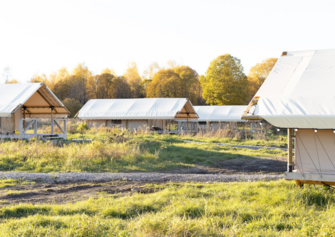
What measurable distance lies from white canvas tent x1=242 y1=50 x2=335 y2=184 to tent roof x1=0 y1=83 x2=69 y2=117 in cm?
1488

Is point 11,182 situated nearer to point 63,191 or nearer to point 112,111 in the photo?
point 63,191

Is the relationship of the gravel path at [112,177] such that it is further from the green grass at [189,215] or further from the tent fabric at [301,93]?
the tent fabric at [301,93]

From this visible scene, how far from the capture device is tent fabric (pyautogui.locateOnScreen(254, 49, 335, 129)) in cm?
736

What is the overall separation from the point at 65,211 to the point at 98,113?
2886cm

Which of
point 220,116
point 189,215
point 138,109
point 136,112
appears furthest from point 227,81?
point 189,215

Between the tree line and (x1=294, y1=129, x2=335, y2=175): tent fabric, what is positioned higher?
the tree line

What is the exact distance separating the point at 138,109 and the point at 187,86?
25712 millimetres

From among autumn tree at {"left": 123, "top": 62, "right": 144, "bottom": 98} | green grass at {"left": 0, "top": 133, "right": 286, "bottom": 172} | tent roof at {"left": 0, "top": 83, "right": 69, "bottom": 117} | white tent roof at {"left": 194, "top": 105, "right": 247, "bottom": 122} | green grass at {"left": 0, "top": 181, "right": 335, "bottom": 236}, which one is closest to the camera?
green grass at {"left": 0, "top": 181, "right": 335, "bottom": 236}

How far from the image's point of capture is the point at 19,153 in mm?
13859

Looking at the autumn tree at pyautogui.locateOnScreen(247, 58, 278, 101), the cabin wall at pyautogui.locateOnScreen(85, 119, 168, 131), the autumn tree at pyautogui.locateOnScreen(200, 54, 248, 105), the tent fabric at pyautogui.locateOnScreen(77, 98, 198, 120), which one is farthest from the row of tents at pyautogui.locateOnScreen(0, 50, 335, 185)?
the autumn tree at pyautogui.locateOnScreen(247, 58, 278, 101)

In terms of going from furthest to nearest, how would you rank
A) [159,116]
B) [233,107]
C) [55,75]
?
[55,75], [233,107], [159,116]

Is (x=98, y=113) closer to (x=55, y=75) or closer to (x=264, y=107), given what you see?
(x=264, y=107)

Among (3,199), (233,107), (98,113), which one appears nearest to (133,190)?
(3,199)

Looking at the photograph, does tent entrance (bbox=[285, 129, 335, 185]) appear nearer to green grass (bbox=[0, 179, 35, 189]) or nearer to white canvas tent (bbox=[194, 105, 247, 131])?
green grass (bbox=[0, 179, 35, 189])
